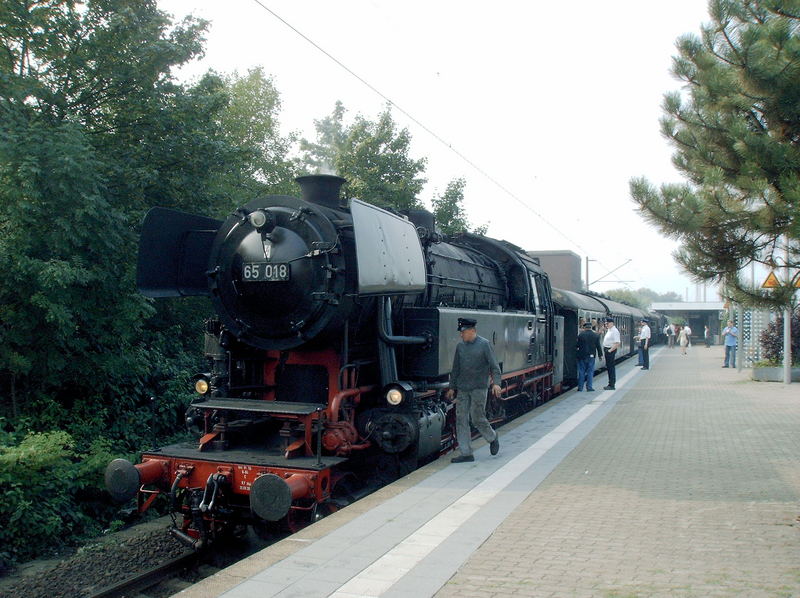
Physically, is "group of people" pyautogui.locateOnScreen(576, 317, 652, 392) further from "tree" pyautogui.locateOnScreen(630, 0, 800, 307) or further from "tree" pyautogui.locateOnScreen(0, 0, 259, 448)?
"tree" pyautogui.locateOnScreen(0, 0, 259, 448)

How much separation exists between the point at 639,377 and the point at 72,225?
15803 mm

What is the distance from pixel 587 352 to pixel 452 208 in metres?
9.13

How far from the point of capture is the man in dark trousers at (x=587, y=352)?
15242 millimetres

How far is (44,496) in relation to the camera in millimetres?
8070

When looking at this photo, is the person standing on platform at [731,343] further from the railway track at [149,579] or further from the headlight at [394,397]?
the railway track at [149,579]

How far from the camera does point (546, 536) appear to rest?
16.0 feet

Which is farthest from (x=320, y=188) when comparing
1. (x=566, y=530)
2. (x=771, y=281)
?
(x=771, y=281)

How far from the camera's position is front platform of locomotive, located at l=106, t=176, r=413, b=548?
19.4 ft

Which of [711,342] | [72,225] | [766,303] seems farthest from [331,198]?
[711,342]

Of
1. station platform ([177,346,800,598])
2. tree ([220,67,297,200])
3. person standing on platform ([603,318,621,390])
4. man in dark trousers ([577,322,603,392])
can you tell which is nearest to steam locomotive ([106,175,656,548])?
station platform ([177,346,800,598])

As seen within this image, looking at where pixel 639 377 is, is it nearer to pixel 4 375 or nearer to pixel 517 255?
pixel 517 255

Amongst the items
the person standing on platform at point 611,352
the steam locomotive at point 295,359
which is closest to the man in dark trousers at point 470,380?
the steam locomotive at point 295,359

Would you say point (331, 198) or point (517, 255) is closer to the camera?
point (331, 198)

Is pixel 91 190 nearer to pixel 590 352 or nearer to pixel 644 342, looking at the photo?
pixel 590 352
